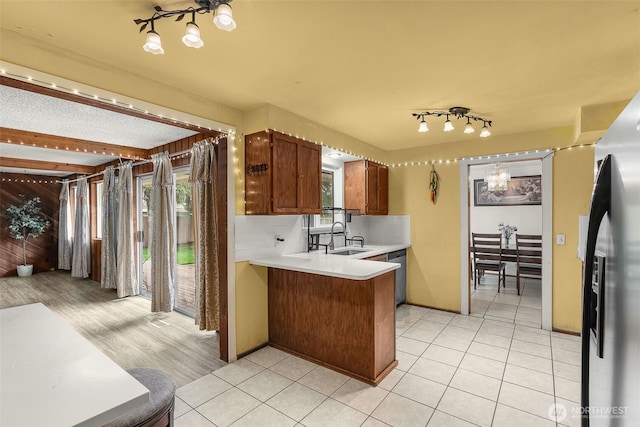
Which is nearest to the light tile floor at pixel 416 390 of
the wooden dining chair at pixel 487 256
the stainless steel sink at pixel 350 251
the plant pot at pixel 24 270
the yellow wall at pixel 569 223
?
the yellow wall at pixel 569 223

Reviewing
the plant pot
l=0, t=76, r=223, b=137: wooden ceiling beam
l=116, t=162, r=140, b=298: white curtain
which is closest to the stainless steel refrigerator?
l=0, t=76, r=223, b=137: wooden ceiling beam

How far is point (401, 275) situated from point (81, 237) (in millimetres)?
6493

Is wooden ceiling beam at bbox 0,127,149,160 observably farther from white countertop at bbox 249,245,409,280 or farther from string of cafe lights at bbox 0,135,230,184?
white countertop at bbox 249,245,409,280

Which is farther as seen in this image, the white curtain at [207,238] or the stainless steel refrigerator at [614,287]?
the white curtain at [207,238]

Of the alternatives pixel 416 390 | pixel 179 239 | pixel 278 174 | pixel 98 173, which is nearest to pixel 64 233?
pixel 98 173

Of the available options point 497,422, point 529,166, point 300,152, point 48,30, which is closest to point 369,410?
point 497,422

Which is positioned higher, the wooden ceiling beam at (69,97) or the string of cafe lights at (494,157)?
the wooden ceiling beam at (69,97)

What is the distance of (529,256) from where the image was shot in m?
4.89

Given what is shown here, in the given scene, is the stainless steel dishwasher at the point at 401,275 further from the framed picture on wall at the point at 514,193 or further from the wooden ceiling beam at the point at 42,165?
the wooden ceiling beam at the point at 42,165

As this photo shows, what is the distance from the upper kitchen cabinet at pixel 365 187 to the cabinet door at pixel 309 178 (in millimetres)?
1132

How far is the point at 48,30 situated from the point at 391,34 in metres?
1.93

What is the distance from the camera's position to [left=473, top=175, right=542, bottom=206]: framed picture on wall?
5.75 metres

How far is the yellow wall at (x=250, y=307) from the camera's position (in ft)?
9.48

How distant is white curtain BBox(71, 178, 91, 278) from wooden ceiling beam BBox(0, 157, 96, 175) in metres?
0.34
